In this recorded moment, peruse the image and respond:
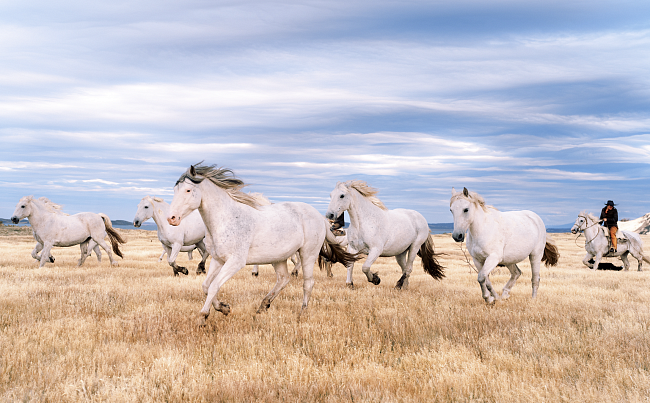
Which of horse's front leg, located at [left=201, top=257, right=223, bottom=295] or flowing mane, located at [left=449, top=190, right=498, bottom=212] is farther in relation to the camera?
flowing mane, located at [left=449, top=190, right=498, bottom=212]

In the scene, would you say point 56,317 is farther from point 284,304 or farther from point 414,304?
point 414,304

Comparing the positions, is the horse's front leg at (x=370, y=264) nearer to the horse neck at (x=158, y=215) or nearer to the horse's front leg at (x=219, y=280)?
the horse's front leg at (x=219, y=280)

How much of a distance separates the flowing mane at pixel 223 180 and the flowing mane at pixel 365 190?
11.4 feet

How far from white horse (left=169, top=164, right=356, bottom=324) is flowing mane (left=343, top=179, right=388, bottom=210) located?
2.87 metres

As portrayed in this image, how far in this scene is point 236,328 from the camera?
6.66 metres

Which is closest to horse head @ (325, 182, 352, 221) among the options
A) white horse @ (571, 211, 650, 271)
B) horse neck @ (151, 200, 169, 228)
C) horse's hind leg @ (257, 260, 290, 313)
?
horse's hind leg @ (257, 260, 290, 313)

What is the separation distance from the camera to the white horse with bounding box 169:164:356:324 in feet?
22.5

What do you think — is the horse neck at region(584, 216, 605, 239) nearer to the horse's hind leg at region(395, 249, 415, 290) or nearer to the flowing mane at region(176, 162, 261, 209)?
the horse's hind leg at region(395, 249, 415, 290)

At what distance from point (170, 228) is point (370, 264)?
22.5ft

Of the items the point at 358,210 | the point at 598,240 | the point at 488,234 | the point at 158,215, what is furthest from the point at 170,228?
the point at 598,240

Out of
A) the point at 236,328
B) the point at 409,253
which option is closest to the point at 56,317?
the point at 236,328

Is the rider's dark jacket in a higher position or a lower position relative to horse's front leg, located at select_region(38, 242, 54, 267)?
higher

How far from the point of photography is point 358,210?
1089cm

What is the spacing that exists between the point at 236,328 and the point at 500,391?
12.6 ft
